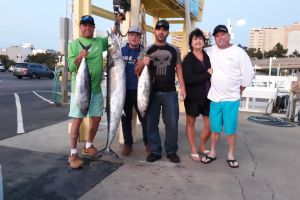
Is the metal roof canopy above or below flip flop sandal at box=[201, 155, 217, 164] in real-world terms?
above

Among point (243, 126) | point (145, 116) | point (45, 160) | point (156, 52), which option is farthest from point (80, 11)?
point (243, 126)

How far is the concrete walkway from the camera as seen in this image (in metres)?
3.90

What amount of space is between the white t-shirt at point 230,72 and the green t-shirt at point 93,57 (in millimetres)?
1595

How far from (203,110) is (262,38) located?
87.6m

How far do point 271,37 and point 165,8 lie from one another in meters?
85.8

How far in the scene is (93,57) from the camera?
4.61 m

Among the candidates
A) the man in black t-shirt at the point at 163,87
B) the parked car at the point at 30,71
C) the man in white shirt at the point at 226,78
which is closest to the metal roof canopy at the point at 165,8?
the man in black t-shirt at the point at 163,87

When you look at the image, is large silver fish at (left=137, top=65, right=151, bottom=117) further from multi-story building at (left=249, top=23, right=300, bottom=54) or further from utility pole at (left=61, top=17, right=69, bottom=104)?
multi-story building at (left=249, top=23, right=300, bottom=54)

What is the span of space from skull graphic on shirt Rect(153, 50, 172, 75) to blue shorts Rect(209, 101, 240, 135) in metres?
0.85

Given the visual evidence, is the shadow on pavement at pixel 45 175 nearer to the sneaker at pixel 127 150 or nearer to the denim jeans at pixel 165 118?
the sneaker at pixel 127 150

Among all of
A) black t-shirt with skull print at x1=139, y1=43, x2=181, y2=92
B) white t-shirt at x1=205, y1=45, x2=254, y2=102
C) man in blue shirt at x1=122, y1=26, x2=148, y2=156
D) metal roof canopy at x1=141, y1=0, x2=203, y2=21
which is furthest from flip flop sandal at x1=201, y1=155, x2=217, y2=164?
metal roof canopy at x1=141, y1=0, x2=203, y2=21

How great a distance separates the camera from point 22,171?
14.2 feet

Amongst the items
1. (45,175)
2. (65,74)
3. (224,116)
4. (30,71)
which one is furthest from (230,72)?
(30,71)

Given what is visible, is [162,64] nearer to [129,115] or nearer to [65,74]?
[129,115]
